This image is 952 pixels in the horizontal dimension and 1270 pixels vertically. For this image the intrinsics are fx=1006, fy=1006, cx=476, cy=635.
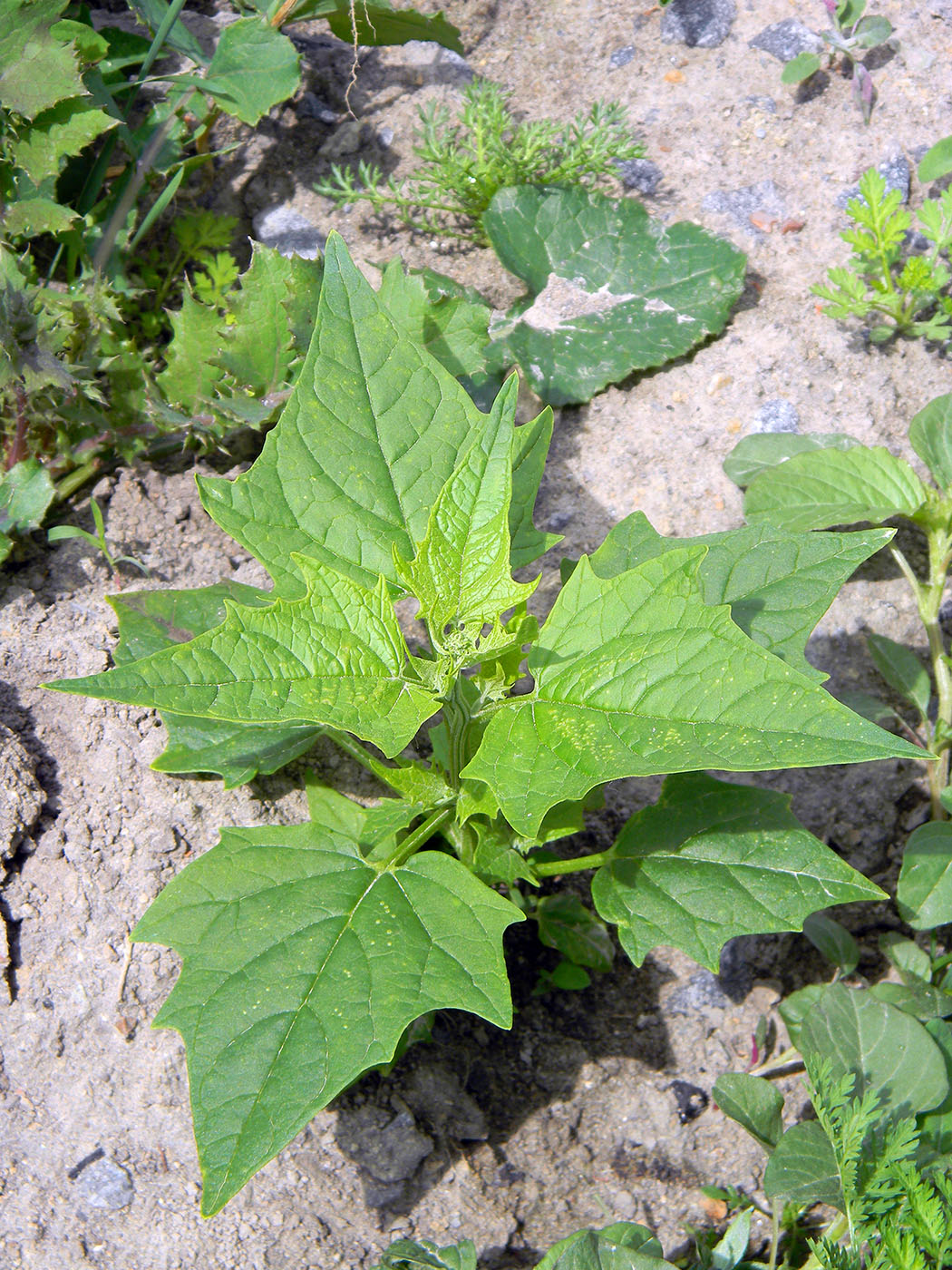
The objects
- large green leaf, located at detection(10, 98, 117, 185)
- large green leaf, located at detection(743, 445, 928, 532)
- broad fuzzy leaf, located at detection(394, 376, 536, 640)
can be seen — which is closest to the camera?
broad fuzzy leaf, located at detection(394, 376, 536, 640)

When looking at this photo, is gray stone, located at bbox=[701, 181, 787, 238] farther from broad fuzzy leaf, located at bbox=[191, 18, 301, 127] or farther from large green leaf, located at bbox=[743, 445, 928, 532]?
broad fuzzy leaf, located at bbox=[191, 18, 301, 127]

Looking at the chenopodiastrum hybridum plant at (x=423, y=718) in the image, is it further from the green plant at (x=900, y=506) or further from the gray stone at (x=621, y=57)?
the gray stone at (x=621, y=57)

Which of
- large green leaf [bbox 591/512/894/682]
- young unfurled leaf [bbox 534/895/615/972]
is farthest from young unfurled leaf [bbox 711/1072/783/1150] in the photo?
large green leaf [bbox 591/512/894/682]

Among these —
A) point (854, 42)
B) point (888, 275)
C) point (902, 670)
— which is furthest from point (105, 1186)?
point (854, 42)

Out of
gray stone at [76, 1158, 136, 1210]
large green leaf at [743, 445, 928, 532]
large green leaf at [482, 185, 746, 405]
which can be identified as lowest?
gray stone at [76, 1158, 136, 1210]

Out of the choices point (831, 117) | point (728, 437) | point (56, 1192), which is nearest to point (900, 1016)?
point (728, 437)

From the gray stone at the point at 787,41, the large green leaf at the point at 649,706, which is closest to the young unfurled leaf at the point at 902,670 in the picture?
the large green leaf at the point at 649,706
